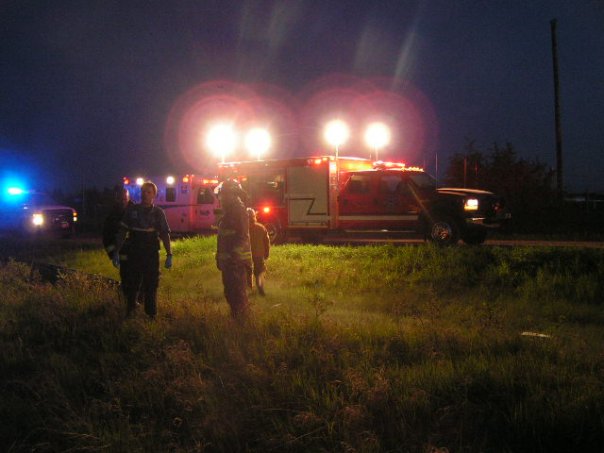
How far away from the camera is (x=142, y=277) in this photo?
25.9 feet

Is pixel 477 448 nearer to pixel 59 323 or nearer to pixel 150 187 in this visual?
pixel 150 187

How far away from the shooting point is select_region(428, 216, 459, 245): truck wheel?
47.9 ft

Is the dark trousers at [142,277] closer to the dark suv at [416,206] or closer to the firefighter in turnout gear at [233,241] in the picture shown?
the firefighter in turnout gear at [233,241]

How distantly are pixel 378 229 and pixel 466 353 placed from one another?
10.2 metres

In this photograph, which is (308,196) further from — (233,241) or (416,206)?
(233,241)

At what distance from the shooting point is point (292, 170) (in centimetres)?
1811

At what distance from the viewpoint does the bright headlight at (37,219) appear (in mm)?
26906

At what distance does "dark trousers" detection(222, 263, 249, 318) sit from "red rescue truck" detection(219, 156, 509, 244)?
8112mm

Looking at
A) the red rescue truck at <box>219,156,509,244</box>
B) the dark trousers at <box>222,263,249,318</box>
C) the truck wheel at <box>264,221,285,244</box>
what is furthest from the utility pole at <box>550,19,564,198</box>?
the dark trousers at <box>222,263,249,318</box>

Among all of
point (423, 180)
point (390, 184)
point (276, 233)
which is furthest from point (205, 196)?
point (423, 180)

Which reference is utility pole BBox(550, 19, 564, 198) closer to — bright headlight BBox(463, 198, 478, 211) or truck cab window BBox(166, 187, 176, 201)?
bright headlight BBox(463, 198, 478, 211)

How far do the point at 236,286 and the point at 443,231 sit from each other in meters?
8.40

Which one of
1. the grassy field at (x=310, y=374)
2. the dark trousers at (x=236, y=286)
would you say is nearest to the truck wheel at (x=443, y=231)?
the grassy field at (x=310, y=374)

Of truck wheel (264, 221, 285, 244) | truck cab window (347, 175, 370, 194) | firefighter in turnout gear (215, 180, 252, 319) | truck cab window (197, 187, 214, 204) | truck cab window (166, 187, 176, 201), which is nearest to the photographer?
firefighter in turnout gear (215, 180, 252, 319)
